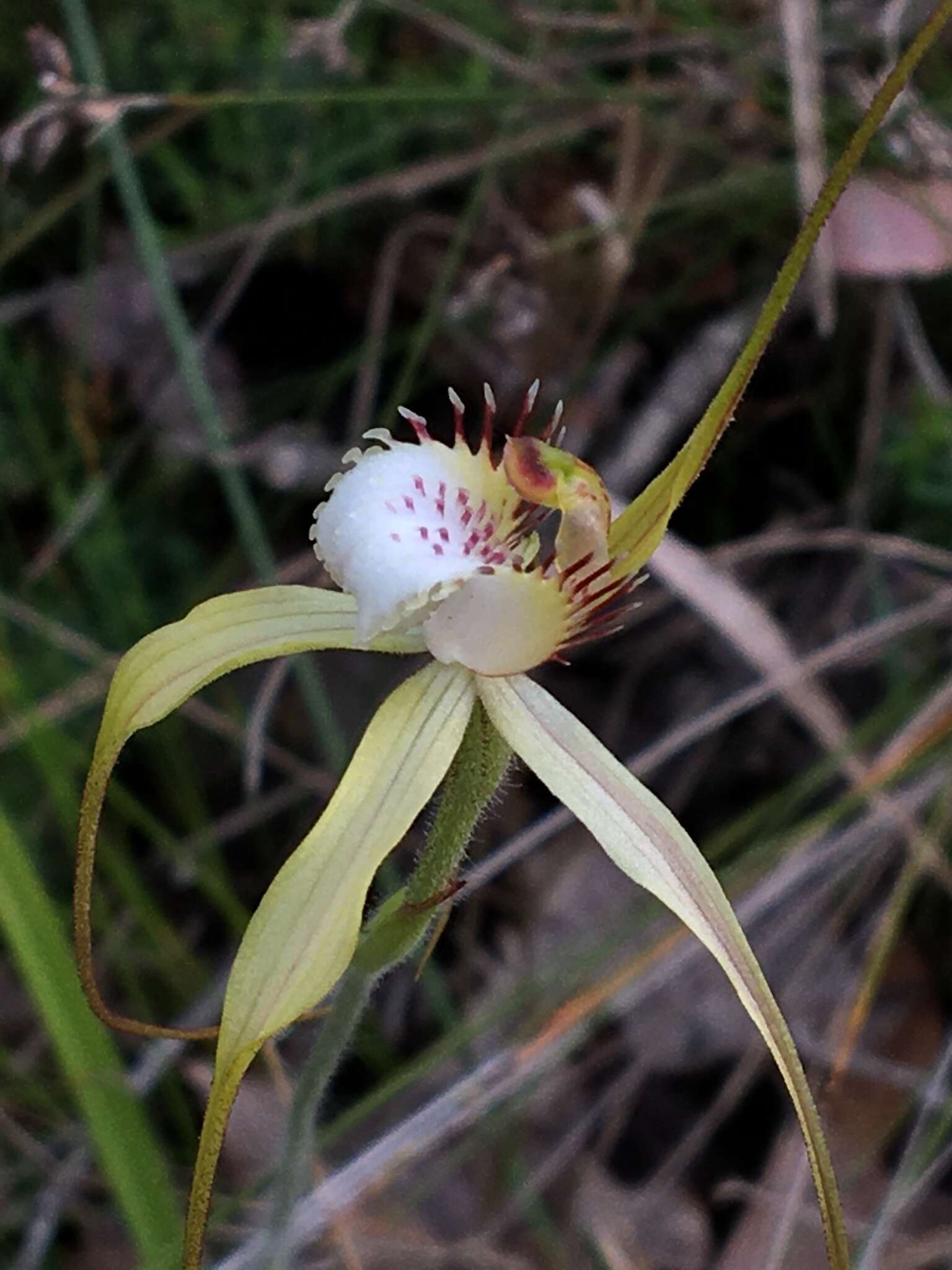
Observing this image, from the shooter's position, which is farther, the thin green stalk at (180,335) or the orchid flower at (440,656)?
the thin green stalk at (180,335)

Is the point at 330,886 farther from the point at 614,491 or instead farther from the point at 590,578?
the point at 614,491

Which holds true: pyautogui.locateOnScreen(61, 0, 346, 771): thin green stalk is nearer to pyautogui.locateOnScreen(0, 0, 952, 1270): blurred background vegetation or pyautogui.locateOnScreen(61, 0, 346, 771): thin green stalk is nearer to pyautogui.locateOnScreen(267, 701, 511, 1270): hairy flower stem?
pyautogui.locateOnScreen(0, 0, 952, 1270): blurred background vegetation

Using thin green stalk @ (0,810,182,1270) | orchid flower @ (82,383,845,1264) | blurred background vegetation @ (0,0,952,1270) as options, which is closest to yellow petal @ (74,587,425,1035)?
orchid flower @ (82,383,845,1264)

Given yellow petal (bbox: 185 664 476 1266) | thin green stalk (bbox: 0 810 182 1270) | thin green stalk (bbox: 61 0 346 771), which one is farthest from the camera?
thin green stalk (bbox: 61 0 346 771)

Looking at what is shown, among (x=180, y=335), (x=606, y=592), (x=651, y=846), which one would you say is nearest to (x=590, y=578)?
(x=606, y=592)

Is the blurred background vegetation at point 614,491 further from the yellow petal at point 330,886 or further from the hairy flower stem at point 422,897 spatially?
the yellow petal at point 330,886

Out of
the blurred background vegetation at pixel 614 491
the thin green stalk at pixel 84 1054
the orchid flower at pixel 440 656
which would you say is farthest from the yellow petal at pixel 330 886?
the blurred background vegetation at pixel 614 491
